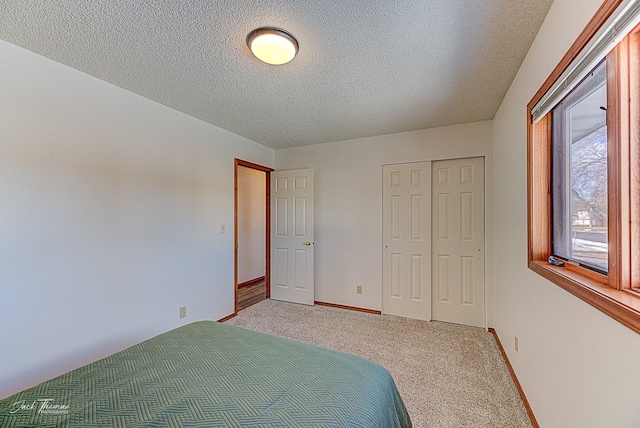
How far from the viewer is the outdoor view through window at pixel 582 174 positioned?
1063mm

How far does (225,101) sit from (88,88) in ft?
3.35

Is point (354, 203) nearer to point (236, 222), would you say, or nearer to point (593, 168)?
point (236, 222)

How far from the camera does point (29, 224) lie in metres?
1.71

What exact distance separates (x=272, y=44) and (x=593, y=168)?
177cm

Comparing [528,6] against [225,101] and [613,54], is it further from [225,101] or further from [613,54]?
[225,101]

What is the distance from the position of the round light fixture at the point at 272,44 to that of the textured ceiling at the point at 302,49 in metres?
0.04

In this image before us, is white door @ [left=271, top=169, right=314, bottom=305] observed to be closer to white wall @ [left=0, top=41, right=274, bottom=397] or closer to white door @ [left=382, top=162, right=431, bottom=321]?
white door @ [left=382, top=162, right=431, bottom=321]

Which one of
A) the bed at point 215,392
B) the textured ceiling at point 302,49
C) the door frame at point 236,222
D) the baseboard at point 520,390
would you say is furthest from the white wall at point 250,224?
the baseboard at point 520,390

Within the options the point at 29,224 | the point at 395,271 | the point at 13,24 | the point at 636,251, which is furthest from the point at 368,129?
the point at 29,224

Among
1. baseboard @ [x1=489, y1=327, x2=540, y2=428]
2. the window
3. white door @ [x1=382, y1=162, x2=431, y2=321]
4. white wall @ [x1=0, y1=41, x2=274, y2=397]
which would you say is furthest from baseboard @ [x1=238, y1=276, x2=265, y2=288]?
the window

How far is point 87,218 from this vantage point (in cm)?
200

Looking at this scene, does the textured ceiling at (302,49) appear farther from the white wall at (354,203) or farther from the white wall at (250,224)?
the white wall at (250,224)

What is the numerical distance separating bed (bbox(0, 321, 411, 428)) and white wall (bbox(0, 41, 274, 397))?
3.28 feet

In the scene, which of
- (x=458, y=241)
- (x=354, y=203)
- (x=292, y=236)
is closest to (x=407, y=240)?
(x=458, y=241)
